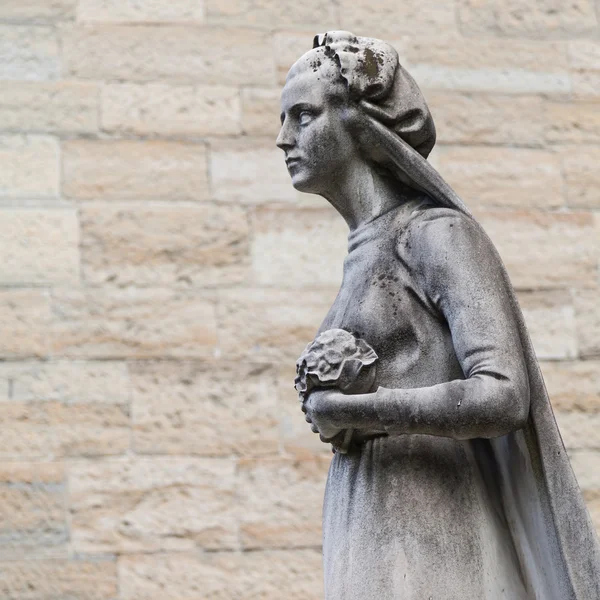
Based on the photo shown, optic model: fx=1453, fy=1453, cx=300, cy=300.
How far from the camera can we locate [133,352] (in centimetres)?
479

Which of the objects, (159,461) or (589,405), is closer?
(159,461)

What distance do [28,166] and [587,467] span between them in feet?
7.12

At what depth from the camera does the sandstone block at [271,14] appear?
521cm

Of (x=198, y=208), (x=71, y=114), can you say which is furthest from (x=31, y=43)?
(x=198, y=208)

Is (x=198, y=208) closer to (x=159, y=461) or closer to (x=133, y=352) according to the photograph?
(x=133, y=352)

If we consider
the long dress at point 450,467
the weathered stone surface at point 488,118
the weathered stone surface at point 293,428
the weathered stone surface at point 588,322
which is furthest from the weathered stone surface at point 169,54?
the long dress at point 450,467

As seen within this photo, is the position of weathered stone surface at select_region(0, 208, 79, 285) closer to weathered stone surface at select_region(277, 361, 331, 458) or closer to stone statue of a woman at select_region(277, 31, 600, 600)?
weathered stone surface at select_region(277, 361, 331, 458)

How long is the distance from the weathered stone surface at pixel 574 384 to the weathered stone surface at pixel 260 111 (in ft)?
4.15

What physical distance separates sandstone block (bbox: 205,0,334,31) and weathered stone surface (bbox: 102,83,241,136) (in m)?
0.29

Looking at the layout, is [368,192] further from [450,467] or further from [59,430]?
[59,430]

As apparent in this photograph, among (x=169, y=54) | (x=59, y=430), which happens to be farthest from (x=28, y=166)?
(x=59, y=430)

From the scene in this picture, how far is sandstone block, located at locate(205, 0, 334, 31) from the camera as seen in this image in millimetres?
5211

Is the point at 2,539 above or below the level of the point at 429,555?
below

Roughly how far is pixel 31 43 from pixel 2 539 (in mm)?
1718
